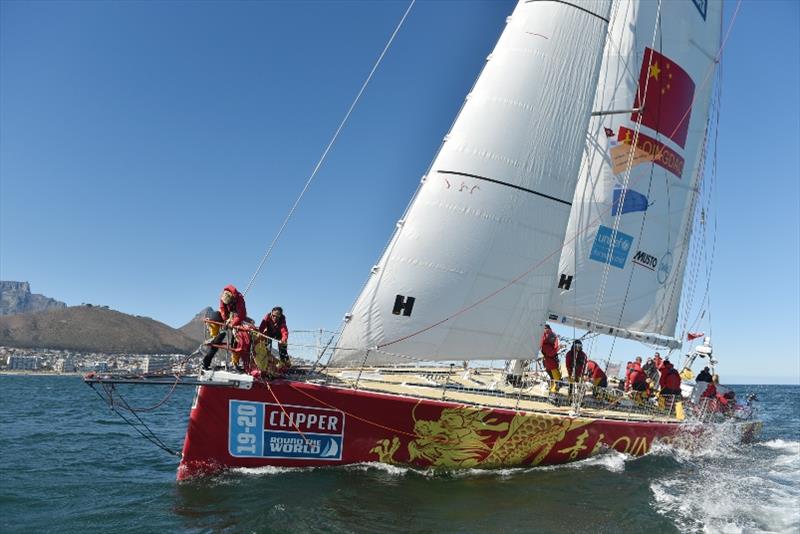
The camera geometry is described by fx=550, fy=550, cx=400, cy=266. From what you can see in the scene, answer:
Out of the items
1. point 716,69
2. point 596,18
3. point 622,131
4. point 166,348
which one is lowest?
point 166,348

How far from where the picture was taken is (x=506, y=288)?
35.6 feet

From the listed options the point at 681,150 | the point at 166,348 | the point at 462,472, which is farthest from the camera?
the point at 166,348

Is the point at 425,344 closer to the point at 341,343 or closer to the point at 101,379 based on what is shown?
the point at 341,343

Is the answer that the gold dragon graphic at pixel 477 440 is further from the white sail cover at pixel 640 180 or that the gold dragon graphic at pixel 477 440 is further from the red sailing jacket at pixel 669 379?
the red sailing jacket at pixel 669 379

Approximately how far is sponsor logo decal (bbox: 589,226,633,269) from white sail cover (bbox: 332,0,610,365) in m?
3.13

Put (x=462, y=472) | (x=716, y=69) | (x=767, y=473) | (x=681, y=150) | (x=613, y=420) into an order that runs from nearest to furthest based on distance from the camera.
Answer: (x=462, y=472) → (x=613, y=420) → (x=767, y=473) → (x=681, y=150) → (x=716, y=69)

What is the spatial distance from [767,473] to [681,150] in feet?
28.9

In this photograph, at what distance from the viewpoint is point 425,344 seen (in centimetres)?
1005

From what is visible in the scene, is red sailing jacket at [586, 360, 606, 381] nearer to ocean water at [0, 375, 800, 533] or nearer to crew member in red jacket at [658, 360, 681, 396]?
ocean water at [0, 375, 800, 533]

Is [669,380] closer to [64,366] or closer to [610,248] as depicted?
[610,248]

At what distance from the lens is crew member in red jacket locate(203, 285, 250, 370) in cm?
892

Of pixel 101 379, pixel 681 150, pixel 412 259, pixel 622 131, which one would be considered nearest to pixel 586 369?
pixel 412 259

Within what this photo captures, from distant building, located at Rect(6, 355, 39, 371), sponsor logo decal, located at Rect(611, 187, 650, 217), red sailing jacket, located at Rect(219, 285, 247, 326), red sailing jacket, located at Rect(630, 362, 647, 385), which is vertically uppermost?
sponsor logo decal, located at Rect(611, 187, 650, 217)

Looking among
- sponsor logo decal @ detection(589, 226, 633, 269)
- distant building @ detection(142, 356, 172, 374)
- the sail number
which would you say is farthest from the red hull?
sponsor logo decal @ detection(589, 226, 633, 269)
